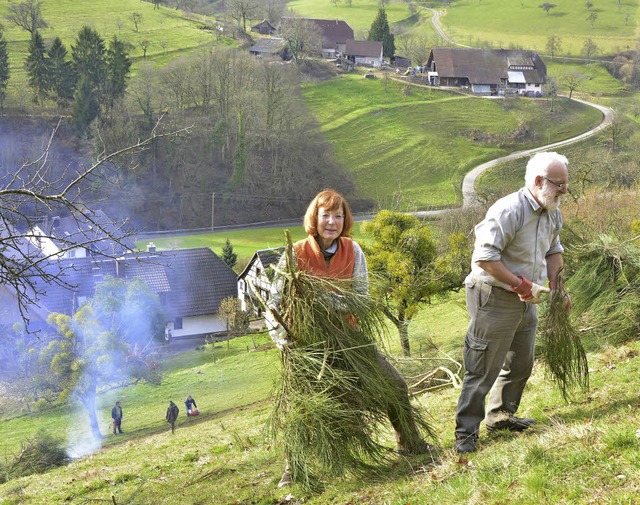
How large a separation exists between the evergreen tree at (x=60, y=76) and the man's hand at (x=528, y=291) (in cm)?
7242

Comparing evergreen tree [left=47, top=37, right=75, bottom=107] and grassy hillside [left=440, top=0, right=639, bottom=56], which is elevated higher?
grassy hillside [left=440, top=0, right=639, bottom=56]

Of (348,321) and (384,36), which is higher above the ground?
(384,36)

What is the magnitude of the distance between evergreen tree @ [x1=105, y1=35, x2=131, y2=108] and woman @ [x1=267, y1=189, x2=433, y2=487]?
226 feet

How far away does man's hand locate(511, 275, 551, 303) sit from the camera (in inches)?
195

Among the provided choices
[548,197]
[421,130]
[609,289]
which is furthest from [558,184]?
[421,130]

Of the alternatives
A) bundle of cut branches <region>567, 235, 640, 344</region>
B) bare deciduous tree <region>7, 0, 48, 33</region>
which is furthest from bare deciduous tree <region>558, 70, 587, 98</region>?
bundle of cut branches <region>567, 235, 640, 344</region>

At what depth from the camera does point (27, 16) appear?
8625 centimetres

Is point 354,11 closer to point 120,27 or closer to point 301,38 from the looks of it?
point 301,38

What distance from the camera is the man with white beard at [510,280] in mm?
5078

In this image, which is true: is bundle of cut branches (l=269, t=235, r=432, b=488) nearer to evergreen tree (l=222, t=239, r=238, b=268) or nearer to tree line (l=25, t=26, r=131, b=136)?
evergreen tree (l=222, t=239, r=238, b=268)

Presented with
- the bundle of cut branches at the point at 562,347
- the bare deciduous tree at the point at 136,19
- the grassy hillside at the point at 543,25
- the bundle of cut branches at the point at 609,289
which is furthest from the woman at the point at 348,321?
the grassy hillside at the point at 543,25

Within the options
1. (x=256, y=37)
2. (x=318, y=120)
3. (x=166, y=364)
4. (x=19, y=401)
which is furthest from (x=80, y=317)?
(x=256, y=37)

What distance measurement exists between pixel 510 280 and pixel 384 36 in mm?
111388

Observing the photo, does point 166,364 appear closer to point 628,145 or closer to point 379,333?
point 379,333
